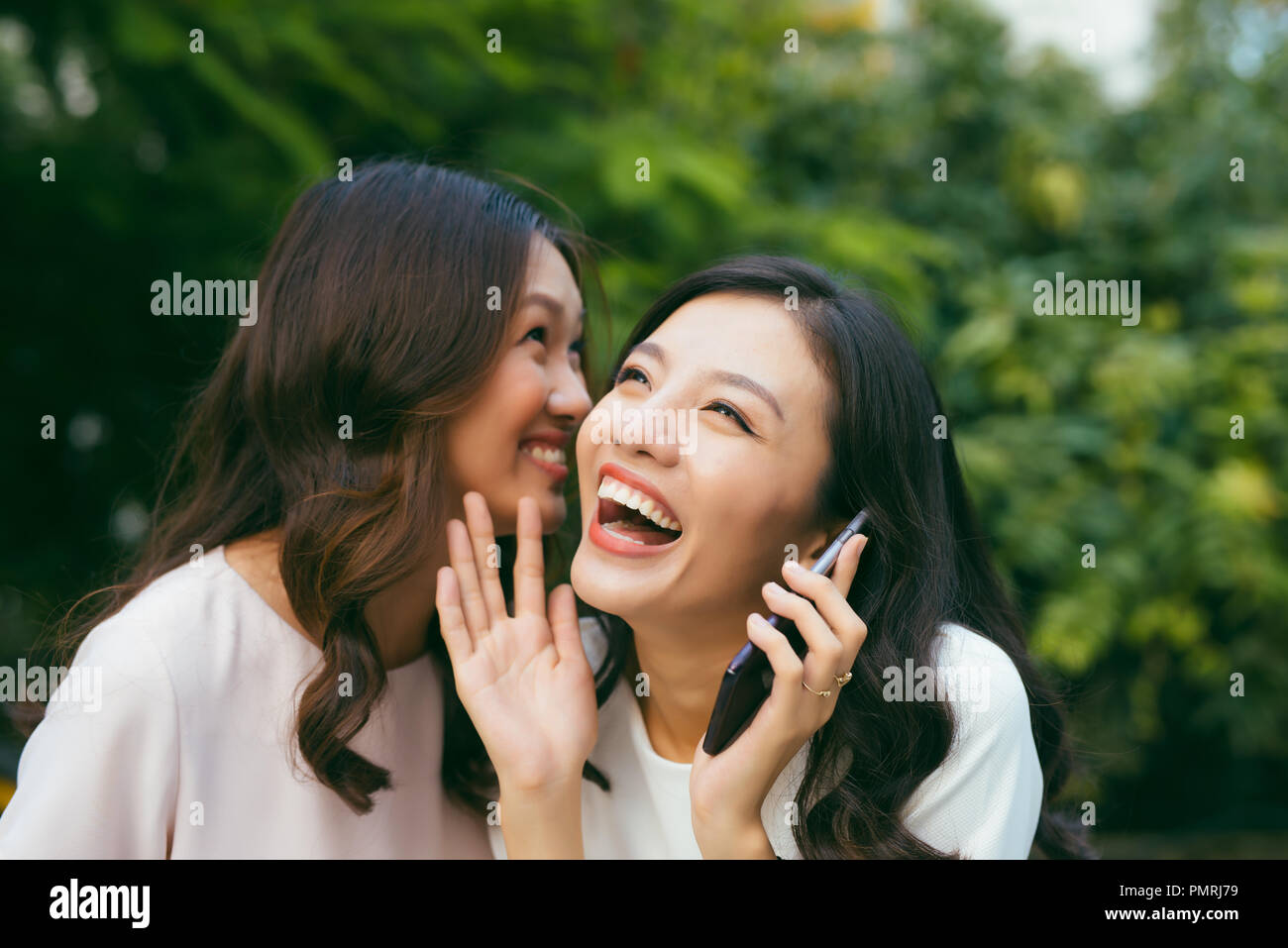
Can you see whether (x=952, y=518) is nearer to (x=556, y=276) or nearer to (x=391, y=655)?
Answer: (x=556, y=276)

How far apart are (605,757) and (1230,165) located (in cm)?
598

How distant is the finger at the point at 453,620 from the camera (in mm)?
2438

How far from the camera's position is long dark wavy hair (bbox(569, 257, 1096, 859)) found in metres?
2.33

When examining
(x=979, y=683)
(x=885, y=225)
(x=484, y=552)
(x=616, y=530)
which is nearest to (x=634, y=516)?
(x=616, y=530)

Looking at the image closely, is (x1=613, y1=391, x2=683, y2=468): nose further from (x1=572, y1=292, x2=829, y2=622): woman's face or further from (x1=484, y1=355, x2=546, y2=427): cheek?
(x1=484, y1=355, x2=546, y2=427): cheek

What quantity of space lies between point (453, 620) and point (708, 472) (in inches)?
27.8

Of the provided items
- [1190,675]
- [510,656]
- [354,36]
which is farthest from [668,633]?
[1190,675]

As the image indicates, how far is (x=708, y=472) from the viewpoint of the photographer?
2.33 metres

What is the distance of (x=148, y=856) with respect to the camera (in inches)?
92.7

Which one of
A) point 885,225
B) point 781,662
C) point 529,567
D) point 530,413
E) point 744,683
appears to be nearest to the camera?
point 781,662

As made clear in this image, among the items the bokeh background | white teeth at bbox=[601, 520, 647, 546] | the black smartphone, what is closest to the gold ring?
the black smartphone

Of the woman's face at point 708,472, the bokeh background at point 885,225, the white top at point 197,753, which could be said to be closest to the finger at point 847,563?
the woman's face at point 708,472

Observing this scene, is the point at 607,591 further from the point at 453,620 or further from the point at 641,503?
the point at 453,620

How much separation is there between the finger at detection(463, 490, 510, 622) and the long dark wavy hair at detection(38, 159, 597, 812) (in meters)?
0.12
